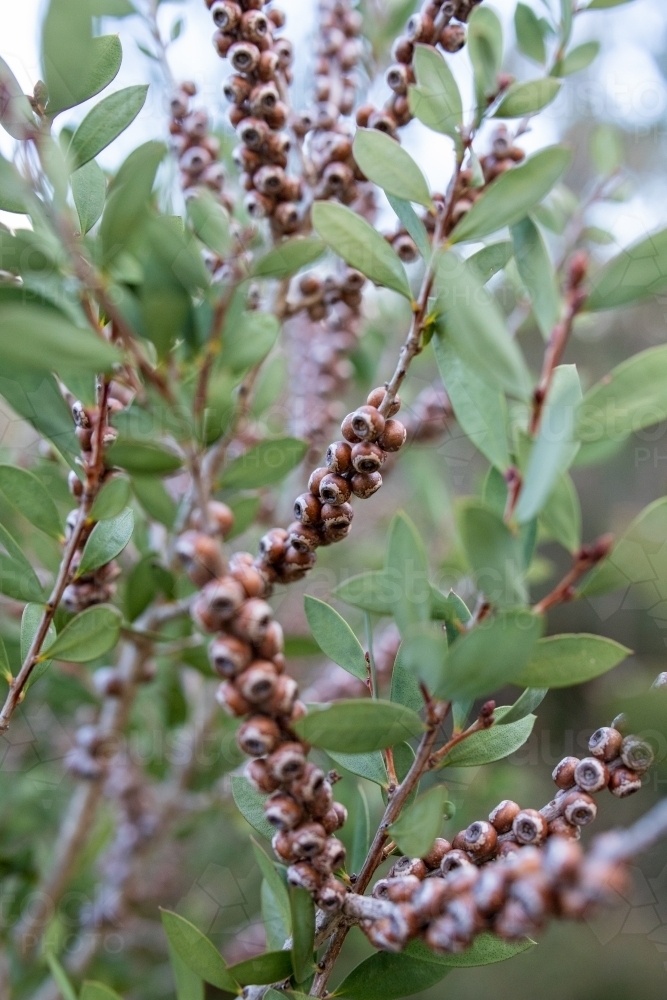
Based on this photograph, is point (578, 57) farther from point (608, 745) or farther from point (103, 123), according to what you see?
point (608, 745)

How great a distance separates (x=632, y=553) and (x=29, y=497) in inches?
14.4

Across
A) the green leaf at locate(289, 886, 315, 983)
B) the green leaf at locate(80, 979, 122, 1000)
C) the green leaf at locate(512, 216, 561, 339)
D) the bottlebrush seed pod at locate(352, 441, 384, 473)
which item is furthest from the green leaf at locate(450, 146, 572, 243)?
the green leaf at locate(80, 979, 122, 1000)

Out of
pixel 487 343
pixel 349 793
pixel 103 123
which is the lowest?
pixel 349 793

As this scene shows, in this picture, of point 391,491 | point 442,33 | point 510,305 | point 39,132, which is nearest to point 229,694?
point 39,132

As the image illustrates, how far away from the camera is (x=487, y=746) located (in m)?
0.41

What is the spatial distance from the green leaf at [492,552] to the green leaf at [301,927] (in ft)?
0.56

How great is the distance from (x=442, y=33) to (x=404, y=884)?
1.84 ft

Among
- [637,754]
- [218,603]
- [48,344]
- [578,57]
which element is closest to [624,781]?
[637,754]

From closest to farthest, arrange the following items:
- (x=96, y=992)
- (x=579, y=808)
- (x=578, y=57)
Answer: (x=579, y=808) < (x=96, y=992) < (x=578, y=57)

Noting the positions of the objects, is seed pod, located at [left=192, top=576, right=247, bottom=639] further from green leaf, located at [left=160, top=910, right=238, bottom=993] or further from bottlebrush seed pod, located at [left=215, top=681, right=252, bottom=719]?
green leaf, located at [left=160, top=910, right=238, bottom=993]

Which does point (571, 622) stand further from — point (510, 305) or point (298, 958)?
point (298, 958)

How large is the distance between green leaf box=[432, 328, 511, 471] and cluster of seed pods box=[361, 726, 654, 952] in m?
0.16

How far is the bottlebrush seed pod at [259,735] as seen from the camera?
32 centimetres

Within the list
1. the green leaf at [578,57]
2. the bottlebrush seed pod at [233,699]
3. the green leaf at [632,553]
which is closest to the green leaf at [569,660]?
the green leaf at [632,553]
